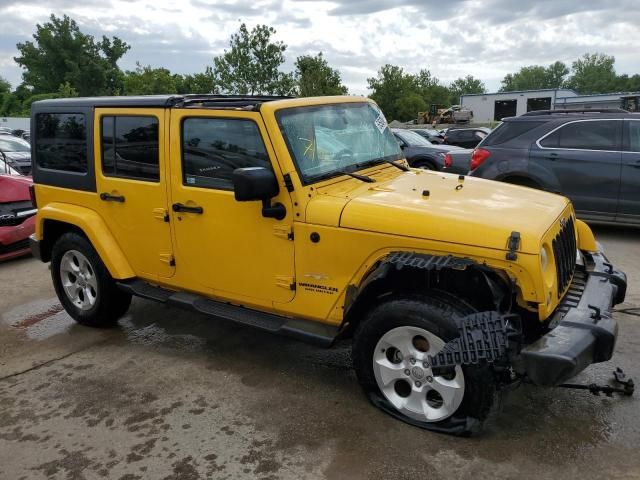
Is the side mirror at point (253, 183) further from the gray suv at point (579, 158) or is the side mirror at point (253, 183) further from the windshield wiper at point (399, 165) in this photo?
the gray suv at point (579, 158)

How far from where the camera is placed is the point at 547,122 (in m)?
7.67

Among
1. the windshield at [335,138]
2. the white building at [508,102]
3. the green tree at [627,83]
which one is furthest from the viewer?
the green tree at [627,83]

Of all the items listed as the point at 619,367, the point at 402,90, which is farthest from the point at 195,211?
the point at 402,90

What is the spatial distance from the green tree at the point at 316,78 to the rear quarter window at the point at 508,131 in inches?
903

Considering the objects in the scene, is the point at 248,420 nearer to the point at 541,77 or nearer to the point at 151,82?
the point at 151,82

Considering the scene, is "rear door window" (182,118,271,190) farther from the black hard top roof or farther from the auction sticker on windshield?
the auction sticker on windshield

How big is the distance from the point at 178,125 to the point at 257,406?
6.59 ft

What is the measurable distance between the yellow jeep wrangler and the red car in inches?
118

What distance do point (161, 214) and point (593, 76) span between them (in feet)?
444

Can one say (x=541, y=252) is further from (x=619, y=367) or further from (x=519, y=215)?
(x=619, y=367)

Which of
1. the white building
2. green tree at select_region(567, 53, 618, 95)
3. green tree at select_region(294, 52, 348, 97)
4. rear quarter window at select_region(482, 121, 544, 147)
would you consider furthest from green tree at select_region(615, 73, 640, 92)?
rear quarter window at select_region(482, 121, 544, 147)

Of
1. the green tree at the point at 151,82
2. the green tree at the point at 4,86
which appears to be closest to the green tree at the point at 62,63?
the green tree at the point at 4,86

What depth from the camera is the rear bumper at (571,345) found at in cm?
265

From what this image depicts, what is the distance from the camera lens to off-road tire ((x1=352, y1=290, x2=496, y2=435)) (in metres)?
2.89
